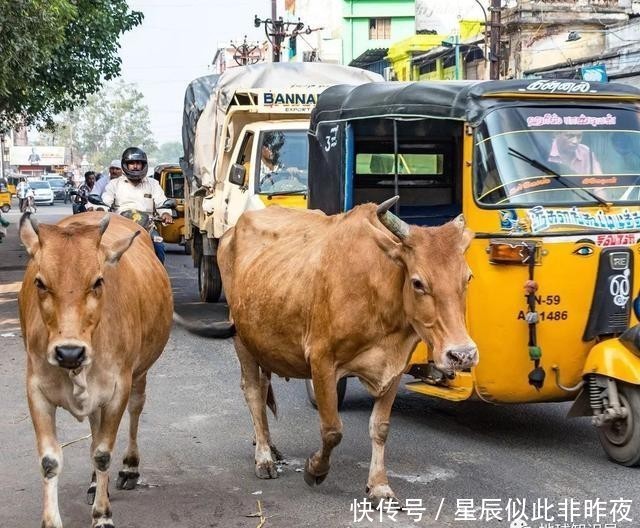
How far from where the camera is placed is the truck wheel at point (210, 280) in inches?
578

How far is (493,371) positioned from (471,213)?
1.03 meters

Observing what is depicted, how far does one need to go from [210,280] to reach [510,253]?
28.2ft

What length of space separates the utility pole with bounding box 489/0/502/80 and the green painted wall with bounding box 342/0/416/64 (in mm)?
24804

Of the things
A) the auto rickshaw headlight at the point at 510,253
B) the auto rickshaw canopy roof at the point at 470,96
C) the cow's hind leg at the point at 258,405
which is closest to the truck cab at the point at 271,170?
the auto rickshaw canopy roof at the point at 470,96

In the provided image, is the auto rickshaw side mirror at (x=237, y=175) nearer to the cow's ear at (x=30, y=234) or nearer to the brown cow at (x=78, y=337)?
the brown cow at (x=78, y=337)

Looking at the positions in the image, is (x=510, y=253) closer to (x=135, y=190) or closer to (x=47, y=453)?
(x=47, y=453)

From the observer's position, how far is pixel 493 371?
21.9ft

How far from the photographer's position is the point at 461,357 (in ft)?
17.3

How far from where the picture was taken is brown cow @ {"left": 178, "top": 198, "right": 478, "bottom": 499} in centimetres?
551

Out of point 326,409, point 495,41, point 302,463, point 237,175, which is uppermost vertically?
point 495,41

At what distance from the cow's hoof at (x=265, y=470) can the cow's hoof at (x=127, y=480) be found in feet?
2.44

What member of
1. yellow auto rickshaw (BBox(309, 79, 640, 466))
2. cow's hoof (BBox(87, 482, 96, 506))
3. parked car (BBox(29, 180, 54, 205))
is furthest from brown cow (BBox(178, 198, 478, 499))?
parked car (BBox(29, 180, 54, 205))

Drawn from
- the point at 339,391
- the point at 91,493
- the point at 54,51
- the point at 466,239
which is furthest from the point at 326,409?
the point at 54,51

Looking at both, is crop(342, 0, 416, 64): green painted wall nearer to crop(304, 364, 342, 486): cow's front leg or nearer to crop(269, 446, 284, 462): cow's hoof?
crop(269, 446, 284, 462): cow's hoof
